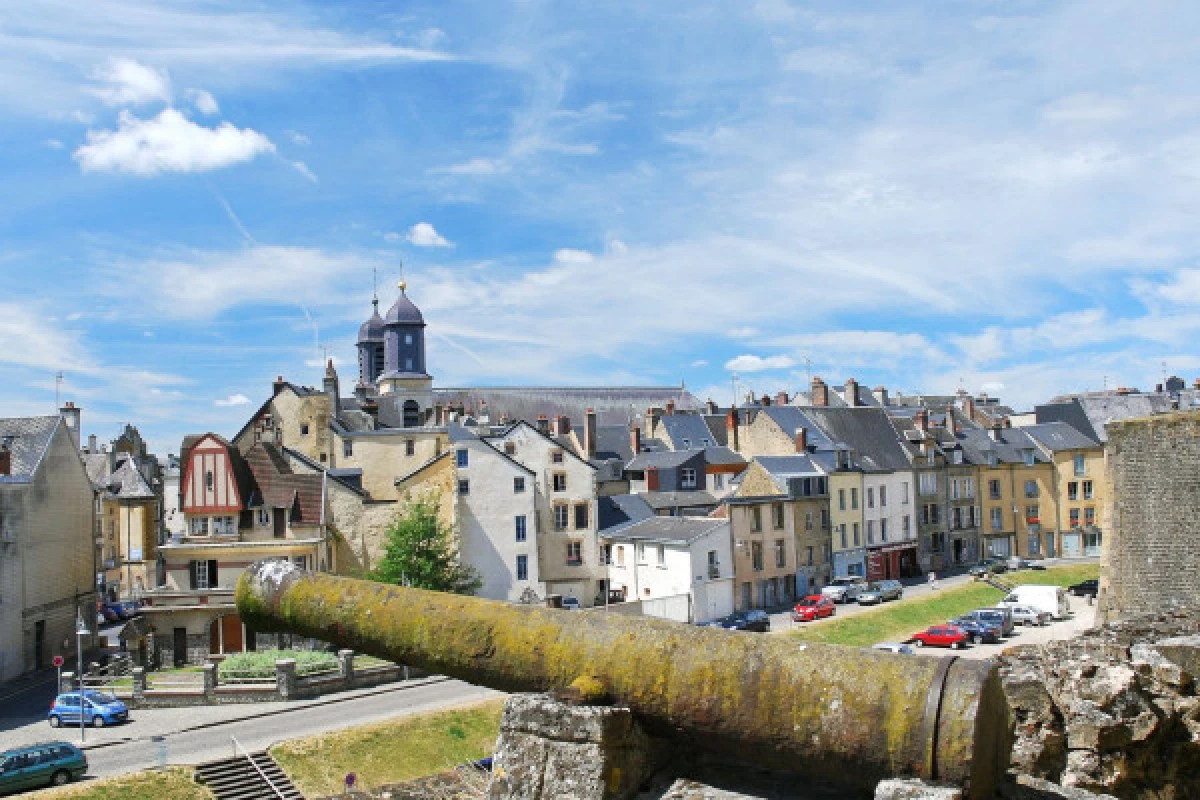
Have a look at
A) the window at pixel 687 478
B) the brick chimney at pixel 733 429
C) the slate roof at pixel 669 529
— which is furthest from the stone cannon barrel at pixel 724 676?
the brick chimney at pixel 733 429

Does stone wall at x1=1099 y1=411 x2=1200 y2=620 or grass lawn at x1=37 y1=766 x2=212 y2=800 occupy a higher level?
stone wall at x1=1099 y1=411 x2=1200 y2=620

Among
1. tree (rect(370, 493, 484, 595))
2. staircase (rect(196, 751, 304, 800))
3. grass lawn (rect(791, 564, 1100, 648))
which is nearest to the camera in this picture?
staircase (rect(196, 751, 304, 800))

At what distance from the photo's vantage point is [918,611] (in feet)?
137

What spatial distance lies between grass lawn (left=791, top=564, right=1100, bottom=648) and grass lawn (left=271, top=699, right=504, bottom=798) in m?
12.3

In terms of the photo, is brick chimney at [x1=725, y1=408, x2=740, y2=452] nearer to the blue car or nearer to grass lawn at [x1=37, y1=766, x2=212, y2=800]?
the blue car

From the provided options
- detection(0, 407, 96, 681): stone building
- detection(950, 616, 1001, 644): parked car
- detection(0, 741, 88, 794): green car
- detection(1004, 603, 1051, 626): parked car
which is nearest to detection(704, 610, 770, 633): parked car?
detection(950, 616, 1001, 644): parked car

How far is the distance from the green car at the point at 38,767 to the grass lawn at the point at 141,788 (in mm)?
425

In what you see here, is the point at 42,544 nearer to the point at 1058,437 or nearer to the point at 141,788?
the point at 141,788

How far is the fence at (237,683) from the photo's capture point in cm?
2920

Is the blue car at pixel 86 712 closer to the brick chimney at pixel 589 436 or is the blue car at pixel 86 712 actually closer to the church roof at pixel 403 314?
the brick chimney at pixel 589 436

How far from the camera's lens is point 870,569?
51125 millimetres

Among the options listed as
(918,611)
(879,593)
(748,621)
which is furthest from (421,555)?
(918,611)

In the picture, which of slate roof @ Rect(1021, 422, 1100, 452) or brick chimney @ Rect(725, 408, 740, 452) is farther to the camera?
slate roof @ Rect(1021, 422, 1100, 452)

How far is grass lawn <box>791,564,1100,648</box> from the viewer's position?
36.8 metres
